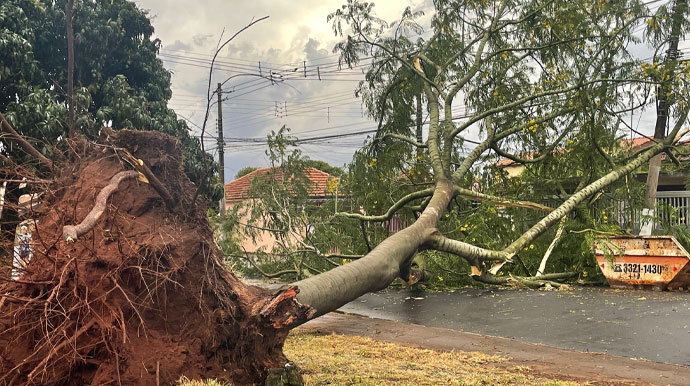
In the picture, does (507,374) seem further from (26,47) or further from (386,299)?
(26,47)

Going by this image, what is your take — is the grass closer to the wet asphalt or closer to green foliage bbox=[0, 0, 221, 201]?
the wet asphalt

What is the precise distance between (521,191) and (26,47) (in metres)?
10.0

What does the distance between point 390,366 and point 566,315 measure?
4407mm

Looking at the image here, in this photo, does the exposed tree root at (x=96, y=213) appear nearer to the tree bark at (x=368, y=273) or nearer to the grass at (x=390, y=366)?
the grass at (x=390, y=366)

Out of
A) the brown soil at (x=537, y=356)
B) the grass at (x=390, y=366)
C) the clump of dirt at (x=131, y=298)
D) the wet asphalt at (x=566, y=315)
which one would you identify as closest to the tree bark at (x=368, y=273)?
the clump of dirt at (x=131, y=298)

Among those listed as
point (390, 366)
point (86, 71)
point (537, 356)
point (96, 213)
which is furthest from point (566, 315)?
point (86, 71)

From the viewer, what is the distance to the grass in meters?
5.02

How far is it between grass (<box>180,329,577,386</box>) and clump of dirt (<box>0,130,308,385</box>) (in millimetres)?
361

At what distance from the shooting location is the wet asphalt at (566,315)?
7301 mm

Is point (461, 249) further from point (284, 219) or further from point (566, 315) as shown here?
point (284, 219)

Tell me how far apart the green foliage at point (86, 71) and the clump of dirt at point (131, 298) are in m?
4.36

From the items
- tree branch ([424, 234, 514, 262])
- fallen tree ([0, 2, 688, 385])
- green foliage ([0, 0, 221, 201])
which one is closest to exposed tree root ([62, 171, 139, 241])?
fallen tree ([0, 2, 688, 385])

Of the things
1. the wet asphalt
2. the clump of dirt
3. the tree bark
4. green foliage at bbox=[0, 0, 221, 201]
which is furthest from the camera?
green foliage at bbox=[0, 0, 221, 201]

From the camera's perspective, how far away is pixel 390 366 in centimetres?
581
